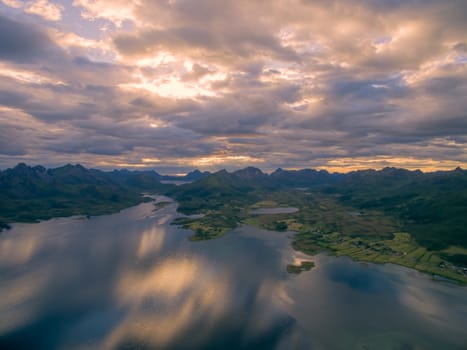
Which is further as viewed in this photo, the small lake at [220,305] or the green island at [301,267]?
the green island at [301,267]

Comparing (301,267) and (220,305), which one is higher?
(220,305)

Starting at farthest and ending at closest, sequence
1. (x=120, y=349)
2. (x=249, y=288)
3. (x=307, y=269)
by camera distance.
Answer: (x=307, y=269)
(x=249, y=288)
(x=120, y=349)

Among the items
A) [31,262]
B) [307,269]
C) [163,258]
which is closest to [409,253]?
[307,269]

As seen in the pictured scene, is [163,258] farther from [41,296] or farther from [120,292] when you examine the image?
[41,296]

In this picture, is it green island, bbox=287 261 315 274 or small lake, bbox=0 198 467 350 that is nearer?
small lake, bbox=0 198 467 350

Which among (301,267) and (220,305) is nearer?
Answer: (220,305)

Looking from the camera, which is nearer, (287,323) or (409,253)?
(287,323)

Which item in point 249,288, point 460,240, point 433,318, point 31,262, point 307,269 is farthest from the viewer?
point 460,240
